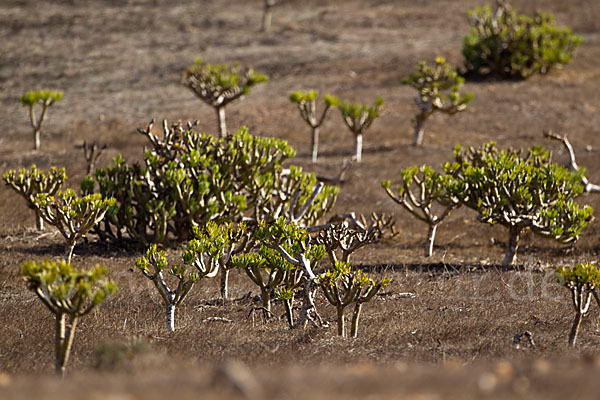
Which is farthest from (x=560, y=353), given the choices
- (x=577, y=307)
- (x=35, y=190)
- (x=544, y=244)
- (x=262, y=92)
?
(x=262, y=92)

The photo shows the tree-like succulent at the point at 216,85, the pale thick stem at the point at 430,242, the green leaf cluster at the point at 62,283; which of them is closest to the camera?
the green leaf cluster at the point at 62,283

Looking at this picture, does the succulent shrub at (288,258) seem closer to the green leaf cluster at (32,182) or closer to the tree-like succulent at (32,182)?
the tree-like succulent at (32,182)

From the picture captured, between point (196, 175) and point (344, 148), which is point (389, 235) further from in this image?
point (344, 148)

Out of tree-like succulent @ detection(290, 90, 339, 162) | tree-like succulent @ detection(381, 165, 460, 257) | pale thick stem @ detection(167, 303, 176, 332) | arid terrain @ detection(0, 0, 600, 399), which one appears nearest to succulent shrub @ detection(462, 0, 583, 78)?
arid terrain @ detection(0, 0, 600, 399)

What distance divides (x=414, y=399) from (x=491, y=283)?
29.7 feet

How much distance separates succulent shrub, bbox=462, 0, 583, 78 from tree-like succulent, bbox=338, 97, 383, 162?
39.5ft

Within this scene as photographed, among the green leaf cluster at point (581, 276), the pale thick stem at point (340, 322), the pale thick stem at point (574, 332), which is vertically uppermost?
the green leaf cluster at point (581, 276)

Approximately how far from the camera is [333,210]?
19.0 metres

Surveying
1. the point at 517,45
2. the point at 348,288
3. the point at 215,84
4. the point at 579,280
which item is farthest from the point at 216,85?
the point at 579,280

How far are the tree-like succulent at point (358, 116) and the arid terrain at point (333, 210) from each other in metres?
0.90

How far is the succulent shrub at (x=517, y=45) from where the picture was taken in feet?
103

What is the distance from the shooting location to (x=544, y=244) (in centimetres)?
1672

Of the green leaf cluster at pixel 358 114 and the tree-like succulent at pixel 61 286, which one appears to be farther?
the green leaf cluster at pixel 358 114

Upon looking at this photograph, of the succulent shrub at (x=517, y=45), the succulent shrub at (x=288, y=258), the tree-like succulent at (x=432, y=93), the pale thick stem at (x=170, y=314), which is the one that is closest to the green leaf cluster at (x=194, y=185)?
the succulent shrub at (x=288, y=258)
